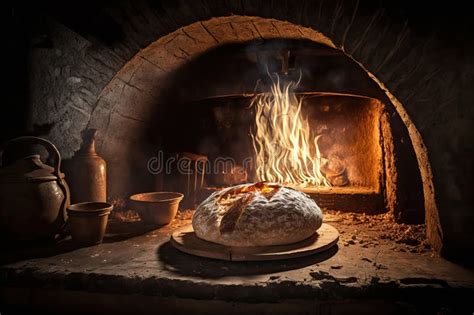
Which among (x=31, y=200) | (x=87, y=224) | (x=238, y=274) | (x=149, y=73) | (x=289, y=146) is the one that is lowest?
(x=238, y=274)

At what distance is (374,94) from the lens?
11.2 ft

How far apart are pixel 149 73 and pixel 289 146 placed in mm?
1762

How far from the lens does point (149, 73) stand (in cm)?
350

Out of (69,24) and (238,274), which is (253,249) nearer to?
(238,274)

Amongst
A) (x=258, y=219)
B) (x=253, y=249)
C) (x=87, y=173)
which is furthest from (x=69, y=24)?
(x=253, y=249)

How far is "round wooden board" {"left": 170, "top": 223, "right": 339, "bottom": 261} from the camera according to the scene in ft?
6.86

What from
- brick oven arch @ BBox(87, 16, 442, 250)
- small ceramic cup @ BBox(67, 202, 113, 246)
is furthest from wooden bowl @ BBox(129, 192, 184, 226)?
brick oven arch @ BBox(87, 16, 442, 250)

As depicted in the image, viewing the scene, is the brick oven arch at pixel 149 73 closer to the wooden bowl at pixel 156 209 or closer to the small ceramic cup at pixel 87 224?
the wooden bowl at pixel 156 209

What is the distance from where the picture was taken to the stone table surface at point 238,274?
183cm

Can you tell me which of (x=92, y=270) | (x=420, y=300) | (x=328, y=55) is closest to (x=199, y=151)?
(x=328, y=55)

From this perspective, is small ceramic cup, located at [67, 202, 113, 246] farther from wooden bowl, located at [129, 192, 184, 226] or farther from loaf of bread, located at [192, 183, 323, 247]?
loaf of bread, located at [192, 183, 323, 247]

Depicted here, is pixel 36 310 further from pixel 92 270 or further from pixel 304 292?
pixel 304 292

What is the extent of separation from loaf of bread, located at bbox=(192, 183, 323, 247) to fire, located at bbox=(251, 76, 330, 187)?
163 cm

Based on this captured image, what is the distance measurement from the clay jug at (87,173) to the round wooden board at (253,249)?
3.33 ft
